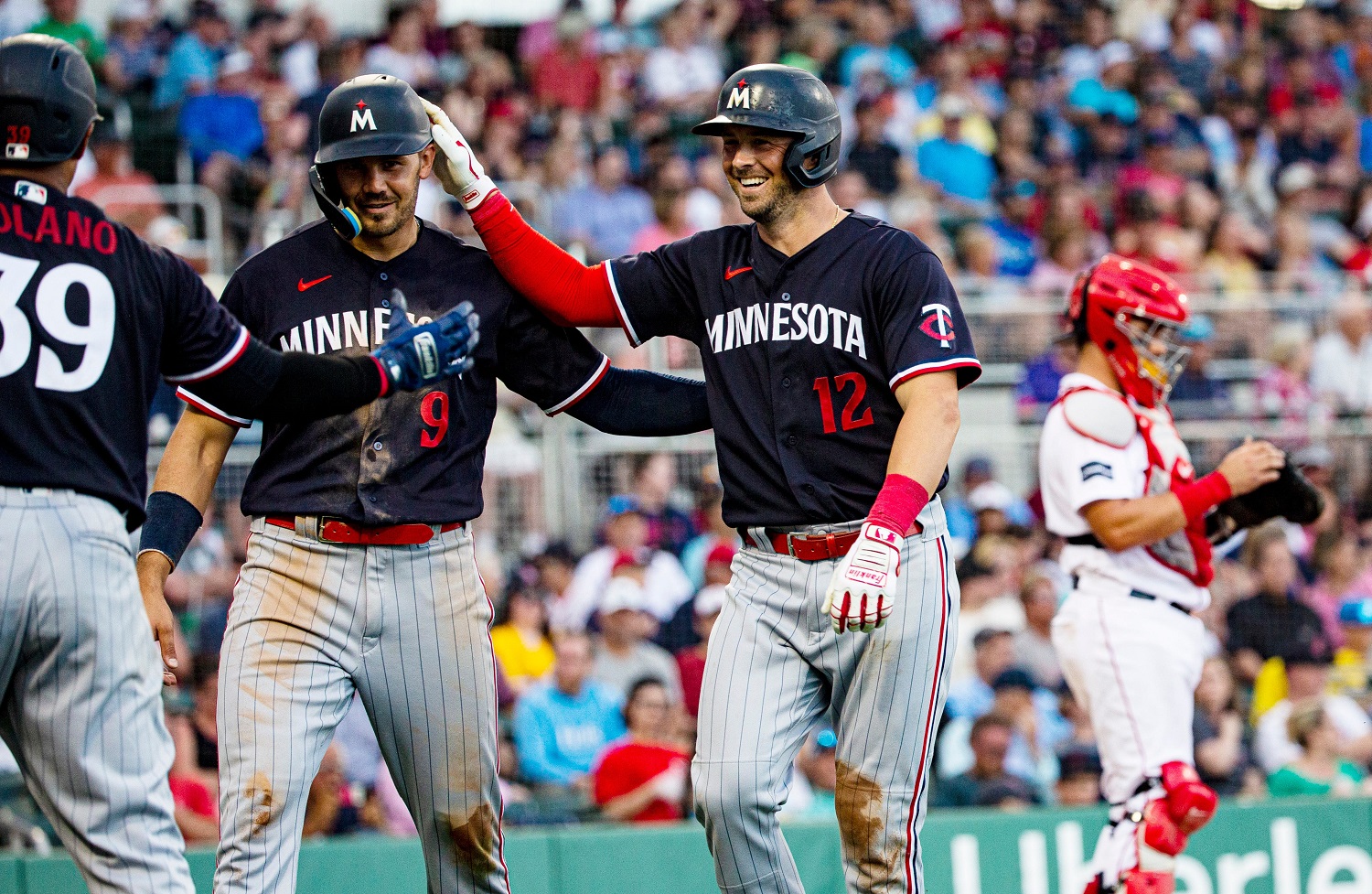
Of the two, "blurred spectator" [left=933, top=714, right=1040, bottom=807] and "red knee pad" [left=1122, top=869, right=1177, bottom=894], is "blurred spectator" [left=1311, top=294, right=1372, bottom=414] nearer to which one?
"blurred spectator" [left=933, top=714, right=1040, bottom=807]

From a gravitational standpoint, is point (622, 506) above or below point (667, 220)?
below

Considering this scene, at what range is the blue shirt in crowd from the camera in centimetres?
860

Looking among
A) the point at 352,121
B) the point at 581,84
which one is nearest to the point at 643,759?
the point at 352,121

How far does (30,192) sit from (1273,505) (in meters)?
4.38

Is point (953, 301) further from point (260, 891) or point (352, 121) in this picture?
point (260, 891)

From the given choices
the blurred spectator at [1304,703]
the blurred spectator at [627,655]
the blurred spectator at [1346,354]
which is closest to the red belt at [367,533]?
the blurred spectator at [627,655]

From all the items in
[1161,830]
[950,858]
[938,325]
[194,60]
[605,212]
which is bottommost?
[950,858]

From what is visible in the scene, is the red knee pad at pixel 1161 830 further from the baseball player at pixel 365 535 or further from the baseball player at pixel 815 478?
the baseball player at pixel 365 535

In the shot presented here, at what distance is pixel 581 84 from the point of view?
13.4 meters

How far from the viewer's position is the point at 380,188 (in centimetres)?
464

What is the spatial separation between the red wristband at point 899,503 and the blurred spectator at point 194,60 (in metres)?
9.07

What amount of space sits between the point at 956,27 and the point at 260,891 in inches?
501

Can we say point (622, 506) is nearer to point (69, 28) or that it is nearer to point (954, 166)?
point (954, 166)

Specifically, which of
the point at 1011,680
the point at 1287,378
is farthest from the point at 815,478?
the point at 1287,378
